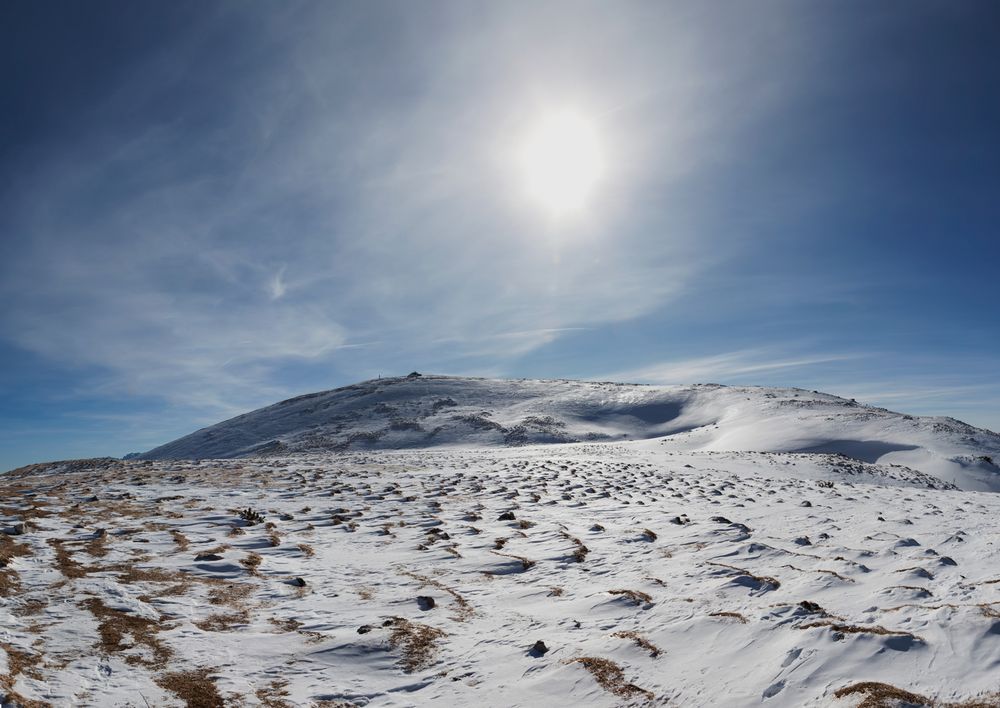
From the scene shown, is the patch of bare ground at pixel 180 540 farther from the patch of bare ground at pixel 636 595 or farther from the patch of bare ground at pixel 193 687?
the patch of bare ground at pixel 636 595

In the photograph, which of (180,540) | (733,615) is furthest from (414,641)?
(180,540)

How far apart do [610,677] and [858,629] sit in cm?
169

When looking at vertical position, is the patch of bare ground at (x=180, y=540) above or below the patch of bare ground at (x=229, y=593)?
above

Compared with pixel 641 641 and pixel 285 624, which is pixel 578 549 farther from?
pixel 285 624

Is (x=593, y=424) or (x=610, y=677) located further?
(x=593, y=424)

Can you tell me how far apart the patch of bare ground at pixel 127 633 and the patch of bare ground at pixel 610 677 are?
3.02 metres

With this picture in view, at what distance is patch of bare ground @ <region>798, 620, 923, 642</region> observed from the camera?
3383 mm

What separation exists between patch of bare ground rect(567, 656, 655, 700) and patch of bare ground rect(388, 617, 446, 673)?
1.09 m

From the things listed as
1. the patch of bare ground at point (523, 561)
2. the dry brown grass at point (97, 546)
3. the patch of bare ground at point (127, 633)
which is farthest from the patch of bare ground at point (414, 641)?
the dry brown grass at point (97, 546)

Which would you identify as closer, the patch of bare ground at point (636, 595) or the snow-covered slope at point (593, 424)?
the patch of bare ground at point (636, 595)

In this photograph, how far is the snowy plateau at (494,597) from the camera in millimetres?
3340

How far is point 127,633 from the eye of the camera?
4.25 meters

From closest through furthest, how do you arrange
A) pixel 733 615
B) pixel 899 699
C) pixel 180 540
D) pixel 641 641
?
pixel 899 699 → pixel 641 641 → pixel 733 615 → pixel 180 540

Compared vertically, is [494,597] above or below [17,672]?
below
